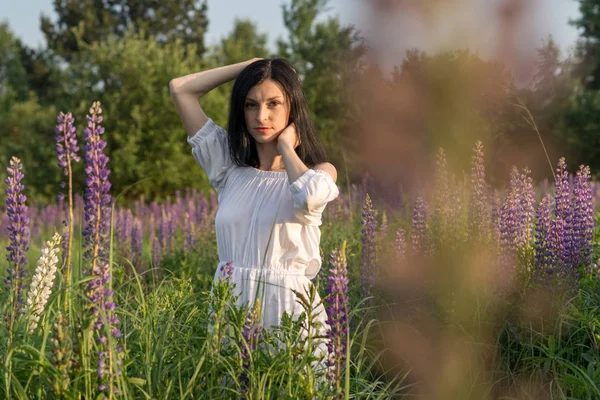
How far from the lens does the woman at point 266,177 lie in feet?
10.2

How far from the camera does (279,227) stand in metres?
3.19

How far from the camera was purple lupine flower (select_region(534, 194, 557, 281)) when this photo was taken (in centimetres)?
407

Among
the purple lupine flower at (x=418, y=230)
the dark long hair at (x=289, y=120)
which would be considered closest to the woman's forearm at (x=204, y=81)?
the dark long hair at (x=289, y=120)

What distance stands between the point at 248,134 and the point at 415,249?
143cm

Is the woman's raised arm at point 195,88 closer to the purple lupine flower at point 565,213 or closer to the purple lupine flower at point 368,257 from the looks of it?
the purple lupine flower at point 368,257

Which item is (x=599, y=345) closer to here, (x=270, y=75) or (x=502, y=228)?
(x=502, y=228)

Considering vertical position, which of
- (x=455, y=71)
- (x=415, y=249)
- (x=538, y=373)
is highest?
(x=455, y=71)

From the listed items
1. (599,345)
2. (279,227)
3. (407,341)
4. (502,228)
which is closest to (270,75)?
(279,227)

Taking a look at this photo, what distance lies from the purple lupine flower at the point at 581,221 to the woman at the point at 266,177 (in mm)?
1691

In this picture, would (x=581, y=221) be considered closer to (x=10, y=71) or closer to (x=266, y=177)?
(x=266, y=177)

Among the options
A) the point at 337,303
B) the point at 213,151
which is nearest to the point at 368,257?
the point at 213,151

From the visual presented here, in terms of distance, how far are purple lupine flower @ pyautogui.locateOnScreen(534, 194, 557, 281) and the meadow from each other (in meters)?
0.01

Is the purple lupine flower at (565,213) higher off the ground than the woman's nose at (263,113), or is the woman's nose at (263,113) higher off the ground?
the woman's nose at (263,113)

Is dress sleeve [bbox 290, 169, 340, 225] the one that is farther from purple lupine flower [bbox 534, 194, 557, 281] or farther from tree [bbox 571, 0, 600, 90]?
tree [bbox 571, 0, 600, 90]
